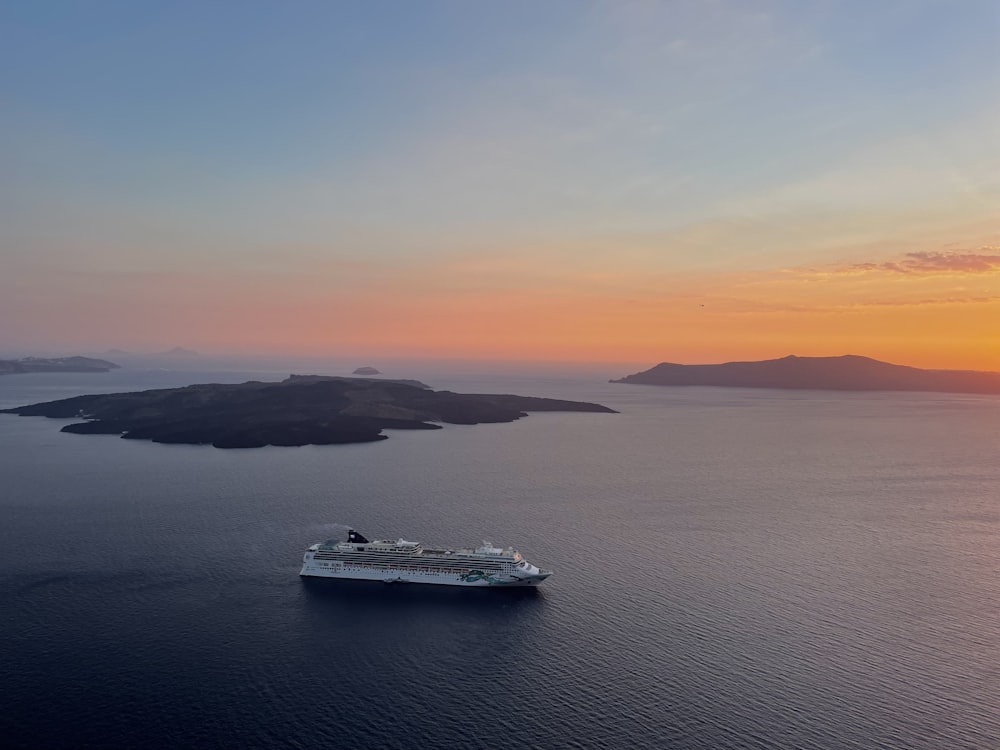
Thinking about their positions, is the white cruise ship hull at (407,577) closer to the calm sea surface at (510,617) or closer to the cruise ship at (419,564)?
the cruise ship at (419,564)

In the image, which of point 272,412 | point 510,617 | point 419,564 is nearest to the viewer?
point 510,617

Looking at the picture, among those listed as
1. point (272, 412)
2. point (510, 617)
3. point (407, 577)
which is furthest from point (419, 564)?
point (272, 412)

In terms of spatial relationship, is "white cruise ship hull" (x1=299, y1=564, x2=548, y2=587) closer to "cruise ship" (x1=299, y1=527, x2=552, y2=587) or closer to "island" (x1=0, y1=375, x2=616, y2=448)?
"cruise ship" (x1=299, y1=527, x2=552, y2=587)

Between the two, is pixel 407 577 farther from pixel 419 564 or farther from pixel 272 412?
pixel 272 412

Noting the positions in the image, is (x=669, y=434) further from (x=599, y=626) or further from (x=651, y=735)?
(x=651, y=735)

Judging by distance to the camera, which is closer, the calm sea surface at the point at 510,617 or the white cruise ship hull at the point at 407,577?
the calm sea surface at the point at 510,617

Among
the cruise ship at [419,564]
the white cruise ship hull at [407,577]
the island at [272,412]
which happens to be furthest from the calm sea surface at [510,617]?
the island at [272,412]
